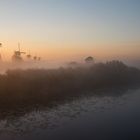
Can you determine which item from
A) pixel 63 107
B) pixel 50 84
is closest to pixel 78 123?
pixel 63 107

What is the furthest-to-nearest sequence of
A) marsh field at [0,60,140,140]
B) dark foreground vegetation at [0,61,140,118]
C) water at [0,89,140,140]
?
dark foreground vegetation at [0,61,140,118] < marsh field at [0,60,140,140] < water at [0,89,140,140]

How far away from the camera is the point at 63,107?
4594 centimetres

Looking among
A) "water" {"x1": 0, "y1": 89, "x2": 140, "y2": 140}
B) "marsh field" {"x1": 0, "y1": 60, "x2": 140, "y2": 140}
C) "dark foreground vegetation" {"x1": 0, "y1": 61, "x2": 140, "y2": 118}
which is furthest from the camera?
"dark foreground vegetation" {"x1": 0, "y1": 61, "x2": 140, "y2": 118}

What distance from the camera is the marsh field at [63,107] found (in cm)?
3172

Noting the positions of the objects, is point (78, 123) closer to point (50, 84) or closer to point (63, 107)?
point (63, 107)

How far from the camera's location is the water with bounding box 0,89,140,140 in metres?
30.8

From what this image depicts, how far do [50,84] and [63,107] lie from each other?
1706 centimetres

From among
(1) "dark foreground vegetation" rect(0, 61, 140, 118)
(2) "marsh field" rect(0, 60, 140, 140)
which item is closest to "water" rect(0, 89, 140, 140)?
(2) "marsh field" rect(0, 60, 140, 140)

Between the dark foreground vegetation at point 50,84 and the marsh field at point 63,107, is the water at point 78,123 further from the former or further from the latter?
the dark foreground vegetation at point 50,84

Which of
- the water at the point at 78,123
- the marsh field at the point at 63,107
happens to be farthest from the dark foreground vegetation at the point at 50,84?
the water at the point at 78,123

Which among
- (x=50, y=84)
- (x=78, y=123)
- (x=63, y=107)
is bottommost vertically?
(x=63, y=107)

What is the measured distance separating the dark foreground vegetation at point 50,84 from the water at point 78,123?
612cm

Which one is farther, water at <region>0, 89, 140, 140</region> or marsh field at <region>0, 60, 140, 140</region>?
marsh field at <region>0, 60, 140, 140</region>

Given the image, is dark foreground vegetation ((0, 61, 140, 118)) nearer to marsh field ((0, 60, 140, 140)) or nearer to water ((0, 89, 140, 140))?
marsh field ((0, 60, 140, 140))
